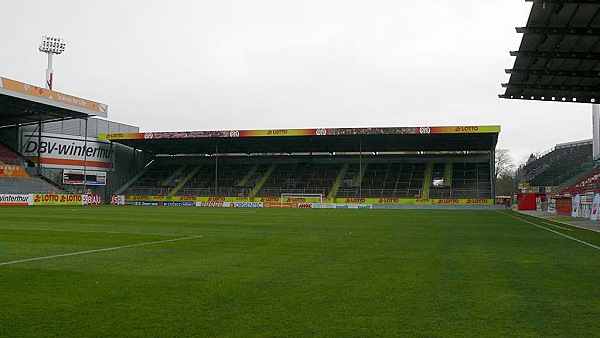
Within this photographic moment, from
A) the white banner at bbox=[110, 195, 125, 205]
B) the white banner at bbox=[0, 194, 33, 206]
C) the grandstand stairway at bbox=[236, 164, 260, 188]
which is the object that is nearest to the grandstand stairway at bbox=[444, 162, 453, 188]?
the grandstand stairway at bbox=[236, 164, 260, 188]

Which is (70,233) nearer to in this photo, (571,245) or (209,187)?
(571,245)

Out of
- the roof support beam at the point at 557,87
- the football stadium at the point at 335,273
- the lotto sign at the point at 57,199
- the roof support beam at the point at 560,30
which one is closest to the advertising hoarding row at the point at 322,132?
the lotto sign at the point at 57,199

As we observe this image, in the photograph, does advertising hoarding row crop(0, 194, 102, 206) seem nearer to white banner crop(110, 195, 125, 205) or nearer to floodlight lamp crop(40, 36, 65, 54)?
white banner crop(110, 195, 125, 205)

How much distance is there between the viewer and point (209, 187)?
199 ft

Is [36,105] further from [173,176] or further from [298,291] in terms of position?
[298,291]

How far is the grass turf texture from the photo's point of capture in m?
4.82

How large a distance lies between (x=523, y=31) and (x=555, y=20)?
3.15ft

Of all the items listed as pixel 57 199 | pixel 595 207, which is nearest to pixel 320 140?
pixel 57 199

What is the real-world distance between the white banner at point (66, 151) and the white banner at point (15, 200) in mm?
9058

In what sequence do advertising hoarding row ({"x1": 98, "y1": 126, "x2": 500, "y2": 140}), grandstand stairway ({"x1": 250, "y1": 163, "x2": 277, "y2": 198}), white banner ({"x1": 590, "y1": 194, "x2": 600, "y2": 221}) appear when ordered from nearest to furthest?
1. white banner ({"x1": 590, "y1": 194, "x2": 600, "y2": 221})
2. advertising hoarding row ({"x1": 98, "y1": 126, "x2": 500, "y2": 140})
3. grandstand stairway ({"x1": 250, "y1": 163, "x2": 277, "y2": 198})

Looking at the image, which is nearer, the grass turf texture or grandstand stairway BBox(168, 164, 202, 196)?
the grass turf texture

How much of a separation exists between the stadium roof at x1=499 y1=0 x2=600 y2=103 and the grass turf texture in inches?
305

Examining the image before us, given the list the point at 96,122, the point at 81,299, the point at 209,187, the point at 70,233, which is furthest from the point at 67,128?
the point at 81,299

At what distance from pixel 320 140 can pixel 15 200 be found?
1170 inches
